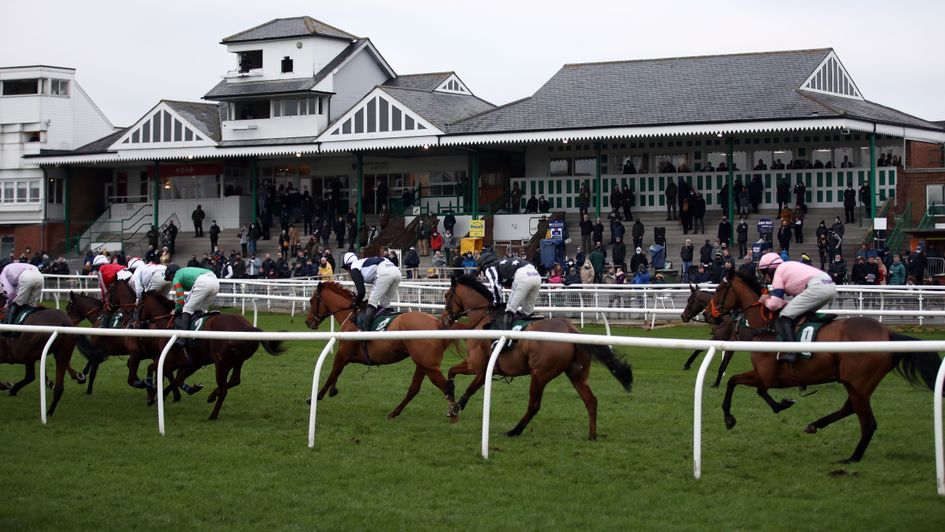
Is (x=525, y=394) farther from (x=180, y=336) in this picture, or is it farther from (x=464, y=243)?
(x=464, y=243)

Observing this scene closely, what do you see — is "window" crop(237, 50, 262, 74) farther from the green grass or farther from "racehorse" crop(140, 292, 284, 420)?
the green grass

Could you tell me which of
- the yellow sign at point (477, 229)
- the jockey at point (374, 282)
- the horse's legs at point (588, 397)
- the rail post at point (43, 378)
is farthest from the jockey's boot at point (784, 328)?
the yellow sign at point (477, 229)

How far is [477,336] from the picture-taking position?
346 inches

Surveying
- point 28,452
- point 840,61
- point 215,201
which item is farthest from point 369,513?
point 215,201

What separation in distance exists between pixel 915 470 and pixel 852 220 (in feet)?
73.3

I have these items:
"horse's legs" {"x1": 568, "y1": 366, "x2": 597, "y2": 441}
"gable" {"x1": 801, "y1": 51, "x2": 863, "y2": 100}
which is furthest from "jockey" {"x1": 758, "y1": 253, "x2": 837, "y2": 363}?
"gable" {"x1": 801, "y1": 51, "x2": 863, "y2": 100}

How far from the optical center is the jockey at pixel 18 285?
12281 millimetres

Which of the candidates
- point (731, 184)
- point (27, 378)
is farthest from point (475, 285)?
point (731, 184)

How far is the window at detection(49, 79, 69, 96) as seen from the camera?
4438 cm

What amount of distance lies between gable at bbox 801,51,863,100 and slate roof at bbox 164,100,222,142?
1919cm

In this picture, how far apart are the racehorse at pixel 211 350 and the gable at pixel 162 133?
27.6 m

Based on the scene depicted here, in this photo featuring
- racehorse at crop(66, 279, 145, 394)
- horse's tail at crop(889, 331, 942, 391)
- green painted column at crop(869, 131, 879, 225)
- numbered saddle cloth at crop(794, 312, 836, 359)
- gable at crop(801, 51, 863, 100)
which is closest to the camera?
horse's tail at crop(889, 331, 942, 391)

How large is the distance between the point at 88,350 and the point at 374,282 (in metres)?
2.90

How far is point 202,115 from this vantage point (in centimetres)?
4138
